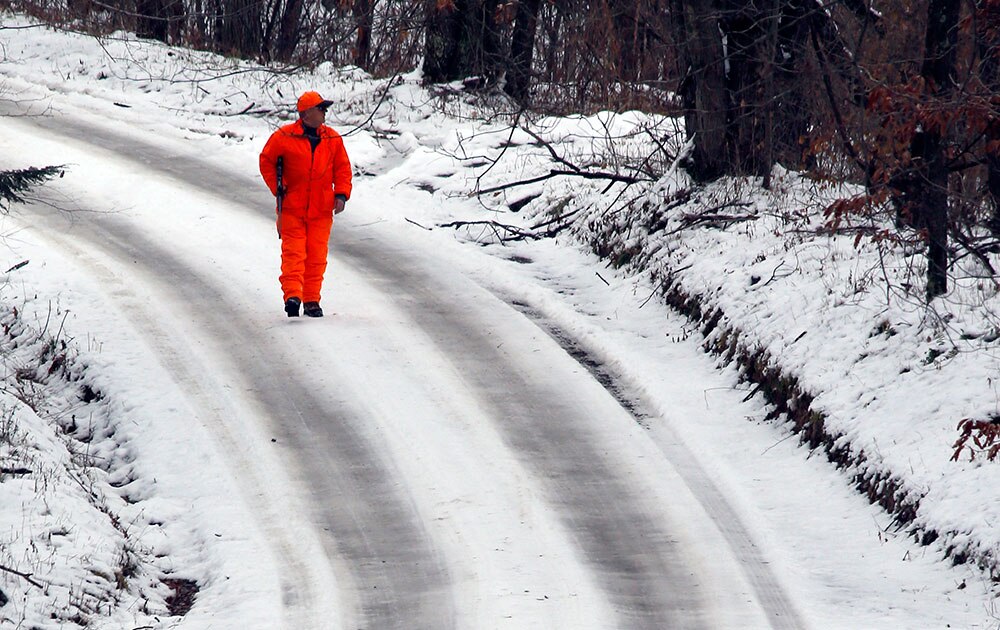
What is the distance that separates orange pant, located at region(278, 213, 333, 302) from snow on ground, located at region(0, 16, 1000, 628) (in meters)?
1.49

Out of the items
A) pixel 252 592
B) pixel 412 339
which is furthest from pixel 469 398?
pixel 252 592

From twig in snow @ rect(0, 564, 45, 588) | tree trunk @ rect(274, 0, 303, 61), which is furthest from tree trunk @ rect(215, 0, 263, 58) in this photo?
twig in snow @ rect(0, 564, 45, 588)

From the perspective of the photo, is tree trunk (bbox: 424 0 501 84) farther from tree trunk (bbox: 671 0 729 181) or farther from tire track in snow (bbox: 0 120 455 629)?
tire track in snow (bbox: 0 120 455 629)

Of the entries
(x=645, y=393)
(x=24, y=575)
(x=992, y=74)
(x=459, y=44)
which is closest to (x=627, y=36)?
(x=459, y=44)

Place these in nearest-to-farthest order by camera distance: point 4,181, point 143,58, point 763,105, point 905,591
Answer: point 905,591 < point 4,181 < point 763,105 < point 143,58

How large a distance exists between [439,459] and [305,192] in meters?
3.53

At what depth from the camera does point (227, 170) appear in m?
16.4

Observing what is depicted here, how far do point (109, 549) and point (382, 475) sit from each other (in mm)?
1922

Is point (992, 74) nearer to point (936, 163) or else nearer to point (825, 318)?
point (936, 163)

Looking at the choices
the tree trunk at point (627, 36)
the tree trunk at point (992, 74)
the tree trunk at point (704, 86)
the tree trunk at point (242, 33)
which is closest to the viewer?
the tree trunk at point (992, 74)

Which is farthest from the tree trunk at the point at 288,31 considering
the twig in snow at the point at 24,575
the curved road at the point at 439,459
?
the twig in snow at the point at 24,575

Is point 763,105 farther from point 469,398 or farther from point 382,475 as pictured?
point 382,475

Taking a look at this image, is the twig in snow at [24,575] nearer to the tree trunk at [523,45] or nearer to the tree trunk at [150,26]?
the tree trunk at [523,45]

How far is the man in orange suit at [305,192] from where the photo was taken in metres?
10.8
